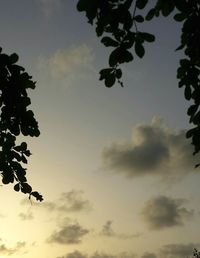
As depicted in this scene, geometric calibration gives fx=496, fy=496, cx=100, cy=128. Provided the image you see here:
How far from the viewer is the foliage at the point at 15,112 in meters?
7.59

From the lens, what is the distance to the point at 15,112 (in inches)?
301

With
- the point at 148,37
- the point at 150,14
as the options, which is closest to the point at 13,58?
the point at 150,14

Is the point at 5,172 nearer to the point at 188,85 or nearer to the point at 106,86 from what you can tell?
the point at 106,86

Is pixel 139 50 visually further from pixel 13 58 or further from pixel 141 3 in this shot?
pixel 13 58

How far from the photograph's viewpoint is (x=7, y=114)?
7676 mm

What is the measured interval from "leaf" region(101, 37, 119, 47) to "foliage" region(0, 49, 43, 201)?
6.61 feet

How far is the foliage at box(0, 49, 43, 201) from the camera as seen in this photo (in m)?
7.59

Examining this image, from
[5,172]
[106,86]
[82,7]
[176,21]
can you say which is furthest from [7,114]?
[176,21]

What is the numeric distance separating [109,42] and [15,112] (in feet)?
7.54

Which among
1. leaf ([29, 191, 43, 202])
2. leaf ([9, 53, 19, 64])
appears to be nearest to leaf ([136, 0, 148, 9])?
leaf ([9, 53, 19, 64])

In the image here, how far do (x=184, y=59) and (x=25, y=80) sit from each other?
2588 millimetres

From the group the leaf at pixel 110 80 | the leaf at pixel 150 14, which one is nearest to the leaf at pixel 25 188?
the leaf at pixel 110 80

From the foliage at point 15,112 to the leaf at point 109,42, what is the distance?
201 centimetres

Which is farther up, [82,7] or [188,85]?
[82,7]
